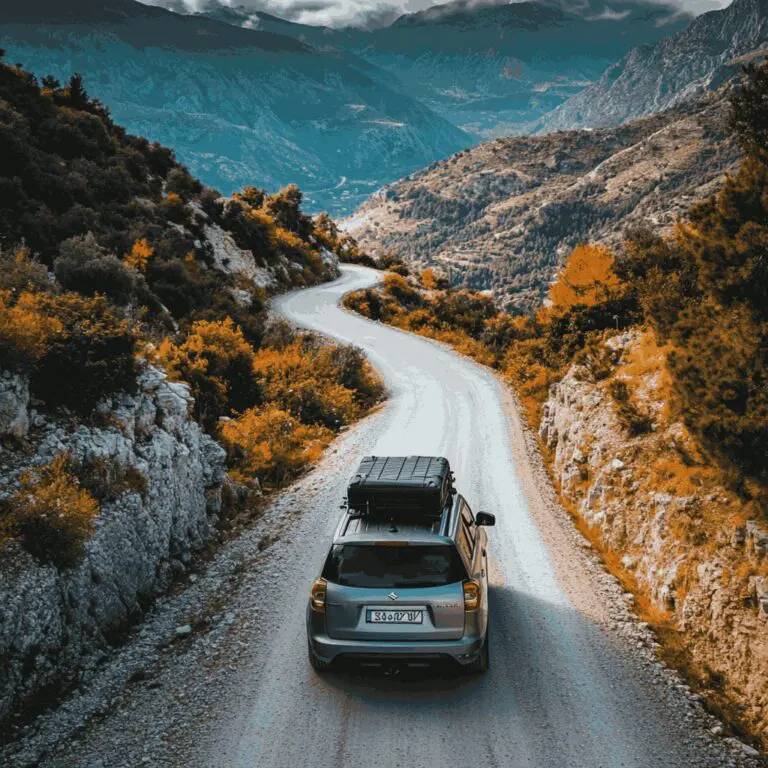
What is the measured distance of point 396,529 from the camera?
6.73m

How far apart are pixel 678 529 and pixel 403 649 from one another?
15.0 ft

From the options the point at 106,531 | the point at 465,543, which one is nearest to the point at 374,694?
the point at 465,543

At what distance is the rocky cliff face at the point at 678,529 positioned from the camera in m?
6.73

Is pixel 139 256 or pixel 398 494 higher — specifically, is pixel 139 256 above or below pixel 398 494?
above

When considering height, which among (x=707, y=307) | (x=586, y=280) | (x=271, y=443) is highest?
(x=586, y=280)

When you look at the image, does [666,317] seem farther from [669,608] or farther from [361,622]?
[361,622]

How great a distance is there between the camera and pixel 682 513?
847cm

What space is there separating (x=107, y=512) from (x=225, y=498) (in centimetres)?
394

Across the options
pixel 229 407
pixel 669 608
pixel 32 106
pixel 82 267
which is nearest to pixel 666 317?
pixel 669 608

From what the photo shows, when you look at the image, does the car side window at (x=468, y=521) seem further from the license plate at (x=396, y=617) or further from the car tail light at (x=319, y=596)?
the car tail light at (x=319, y=596)

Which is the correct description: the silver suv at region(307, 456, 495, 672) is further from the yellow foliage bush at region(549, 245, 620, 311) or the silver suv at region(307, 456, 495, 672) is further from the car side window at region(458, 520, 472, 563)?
the yellow foliage bush at region(549, 245, 620, 311)

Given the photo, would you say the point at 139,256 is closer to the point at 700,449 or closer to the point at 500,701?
the point at 700,449

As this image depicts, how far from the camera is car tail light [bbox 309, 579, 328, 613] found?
646cm

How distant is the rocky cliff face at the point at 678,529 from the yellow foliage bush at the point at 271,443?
6532 millimetres
